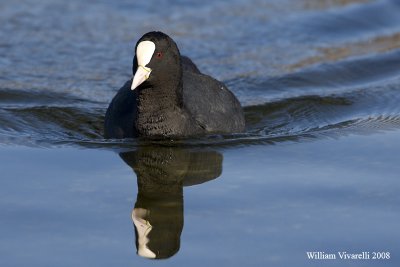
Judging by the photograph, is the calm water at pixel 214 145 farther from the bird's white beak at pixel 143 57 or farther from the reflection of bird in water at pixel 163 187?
the bird's white beak at pixel 143 57

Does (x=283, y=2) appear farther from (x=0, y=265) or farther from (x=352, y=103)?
(x=0, y=265)

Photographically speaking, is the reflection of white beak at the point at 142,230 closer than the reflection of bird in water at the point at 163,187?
Yes

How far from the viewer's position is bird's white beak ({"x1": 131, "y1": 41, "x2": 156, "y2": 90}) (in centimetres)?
746

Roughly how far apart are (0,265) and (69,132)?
123 inches

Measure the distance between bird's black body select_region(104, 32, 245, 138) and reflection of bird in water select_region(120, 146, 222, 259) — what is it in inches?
7.8

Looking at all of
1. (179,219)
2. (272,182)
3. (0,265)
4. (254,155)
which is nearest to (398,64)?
(254,155)

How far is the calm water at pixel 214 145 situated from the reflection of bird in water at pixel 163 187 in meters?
0.02

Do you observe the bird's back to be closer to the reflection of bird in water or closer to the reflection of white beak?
the reflection of bird in water

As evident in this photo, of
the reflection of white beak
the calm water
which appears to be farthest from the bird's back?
the reflection of white beak

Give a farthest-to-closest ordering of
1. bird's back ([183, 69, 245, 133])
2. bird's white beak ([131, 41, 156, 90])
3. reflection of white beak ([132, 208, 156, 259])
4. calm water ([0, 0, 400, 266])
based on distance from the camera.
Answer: bird's back ([183, 69, 245, 133]), bird's white beak ([131, 41, 156, 90]), calm water ([0, 0, 400, 266]), reflection of white beak ([132, 208, 156, 259])

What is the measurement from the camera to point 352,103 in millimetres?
9305

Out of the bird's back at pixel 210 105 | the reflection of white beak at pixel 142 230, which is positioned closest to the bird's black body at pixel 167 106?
the bird's back at pixel 210 105

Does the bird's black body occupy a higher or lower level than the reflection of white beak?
higher

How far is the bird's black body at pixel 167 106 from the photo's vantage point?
7.66 meters
